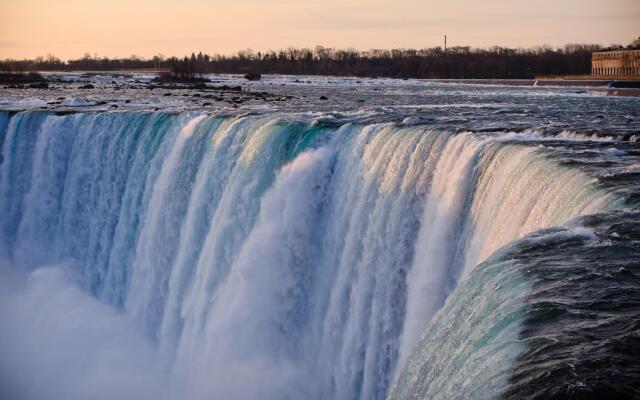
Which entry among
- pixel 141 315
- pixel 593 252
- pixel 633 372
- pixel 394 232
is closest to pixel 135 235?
pixel 141 315

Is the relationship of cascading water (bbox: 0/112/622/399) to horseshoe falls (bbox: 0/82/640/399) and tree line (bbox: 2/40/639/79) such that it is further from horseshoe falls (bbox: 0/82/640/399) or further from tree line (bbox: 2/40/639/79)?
tree line (bbox: 2/40/639/79)

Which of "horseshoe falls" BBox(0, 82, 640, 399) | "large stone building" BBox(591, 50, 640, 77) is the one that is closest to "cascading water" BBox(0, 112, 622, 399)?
"horseshoe falls" BBox(0, 82, 640, 399)

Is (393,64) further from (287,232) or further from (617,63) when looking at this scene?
(287,232)

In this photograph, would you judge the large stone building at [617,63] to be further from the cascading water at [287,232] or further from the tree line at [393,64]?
the cascading water at [287,232]

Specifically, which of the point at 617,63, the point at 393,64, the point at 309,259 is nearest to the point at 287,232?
the point at 309,259

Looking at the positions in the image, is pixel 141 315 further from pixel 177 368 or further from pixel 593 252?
pixel 593 252

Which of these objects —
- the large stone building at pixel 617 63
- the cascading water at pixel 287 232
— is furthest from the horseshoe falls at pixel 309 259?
the large stone building at pixel 617 63
